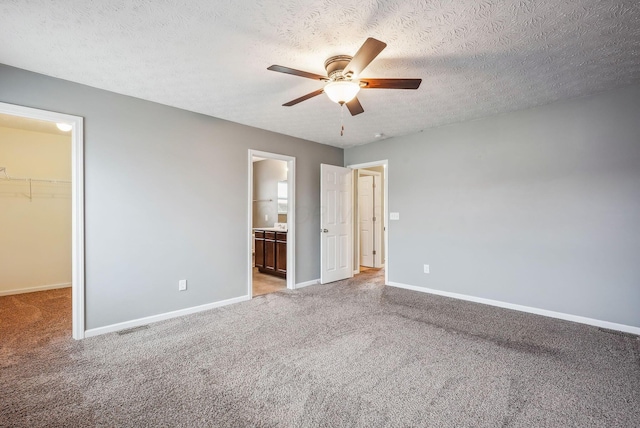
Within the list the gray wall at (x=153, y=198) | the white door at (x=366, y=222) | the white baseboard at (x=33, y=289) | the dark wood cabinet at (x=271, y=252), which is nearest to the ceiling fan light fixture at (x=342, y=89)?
the gray wall at (x=153, y=198)

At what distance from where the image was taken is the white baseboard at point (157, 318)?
119 inches

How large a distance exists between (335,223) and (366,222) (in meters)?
→ 1.65

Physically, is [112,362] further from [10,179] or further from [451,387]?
[10,179]

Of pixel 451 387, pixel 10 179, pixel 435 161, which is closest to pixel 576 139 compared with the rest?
pixel 435 161

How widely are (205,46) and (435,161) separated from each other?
11.3ft

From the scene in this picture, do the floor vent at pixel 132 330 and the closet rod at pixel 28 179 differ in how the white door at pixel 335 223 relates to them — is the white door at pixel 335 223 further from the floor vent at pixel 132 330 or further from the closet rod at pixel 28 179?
the closet rod at pixel 28 179

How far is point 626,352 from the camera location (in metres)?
2.61

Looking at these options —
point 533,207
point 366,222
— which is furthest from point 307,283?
point 533,207

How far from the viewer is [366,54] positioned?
1919 mm

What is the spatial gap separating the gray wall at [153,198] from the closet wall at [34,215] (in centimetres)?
268

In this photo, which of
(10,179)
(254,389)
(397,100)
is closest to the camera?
(254,389)

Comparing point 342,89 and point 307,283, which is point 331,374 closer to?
point 342,89

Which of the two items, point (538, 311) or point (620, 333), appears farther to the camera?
point (538, 311)

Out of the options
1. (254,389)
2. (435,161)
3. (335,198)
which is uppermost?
(435,161)
